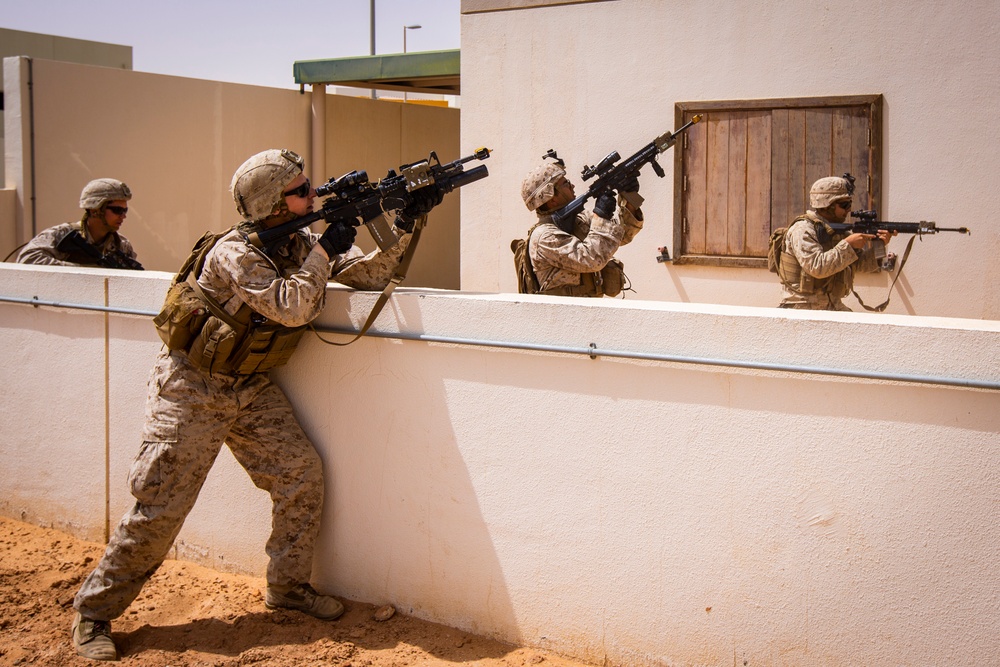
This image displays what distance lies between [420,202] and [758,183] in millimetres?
3749

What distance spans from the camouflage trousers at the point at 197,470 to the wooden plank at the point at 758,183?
425 centimetres

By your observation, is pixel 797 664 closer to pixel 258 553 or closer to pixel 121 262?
pixel 258 553

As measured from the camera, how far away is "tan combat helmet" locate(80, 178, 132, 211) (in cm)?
664

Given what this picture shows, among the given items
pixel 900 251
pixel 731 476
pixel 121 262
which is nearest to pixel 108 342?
pixel 121 262

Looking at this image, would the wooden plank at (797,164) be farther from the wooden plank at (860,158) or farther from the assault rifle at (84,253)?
the assault rifle at (84,253)

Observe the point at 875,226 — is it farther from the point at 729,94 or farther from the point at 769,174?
the point at 729,94

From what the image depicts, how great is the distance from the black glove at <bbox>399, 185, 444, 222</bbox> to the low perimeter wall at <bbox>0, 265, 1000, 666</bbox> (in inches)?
17.4

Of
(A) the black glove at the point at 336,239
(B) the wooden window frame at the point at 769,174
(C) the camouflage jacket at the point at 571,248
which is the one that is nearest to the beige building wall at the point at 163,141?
(B) the wooden window frame at the point at 769,174

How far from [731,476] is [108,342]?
3.11 metres

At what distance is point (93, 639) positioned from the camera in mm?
4023

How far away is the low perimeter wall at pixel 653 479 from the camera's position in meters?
3.12

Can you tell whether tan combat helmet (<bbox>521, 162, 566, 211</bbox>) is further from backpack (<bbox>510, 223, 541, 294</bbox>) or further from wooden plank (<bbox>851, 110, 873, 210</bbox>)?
wooden plank (<bbox>851, 110, 873, 210</bbox>)

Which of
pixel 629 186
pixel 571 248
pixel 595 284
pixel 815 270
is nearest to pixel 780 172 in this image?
pixel 815 270

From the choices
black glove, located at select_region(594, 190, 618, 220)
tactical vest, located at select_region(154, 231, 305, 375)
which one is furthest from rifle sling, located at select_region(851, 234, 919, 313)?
tactical vest, located at select_region(154, 231, 305, 375)
